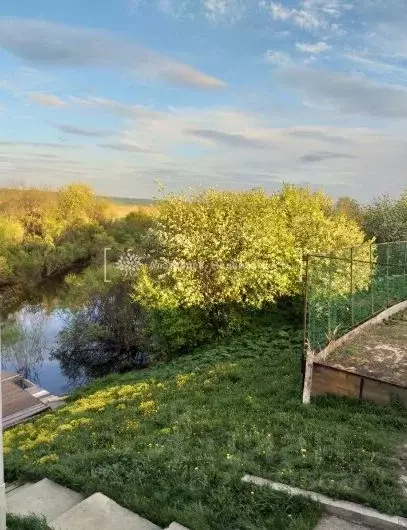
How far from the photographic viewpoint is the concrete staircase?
12.4 feet

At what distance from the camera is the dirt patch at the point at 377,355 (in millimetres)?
6965

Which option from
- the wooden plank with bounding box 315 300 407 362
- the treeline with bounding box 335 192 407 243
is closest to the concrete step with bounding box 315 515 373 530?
the wooden plank with bounding box 315 300 407 362

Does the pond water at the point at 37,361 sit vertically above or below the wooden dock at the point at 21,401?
below

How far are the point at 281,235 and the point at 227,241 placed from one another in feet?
6.87

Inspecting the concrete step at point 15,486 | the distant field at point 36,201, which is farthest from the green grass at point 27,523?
the distant field at point 36,201

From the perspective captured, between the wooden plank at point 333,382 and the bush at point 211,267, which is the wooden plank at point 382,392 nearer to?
the wooden plank at point 333,382

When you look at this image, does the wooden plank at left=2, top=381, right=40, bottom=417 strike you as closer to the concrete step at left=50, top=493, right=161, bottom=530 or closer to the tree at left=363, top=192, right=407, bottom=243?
the concrete step at left=50, top=493, right=161, bottom=530

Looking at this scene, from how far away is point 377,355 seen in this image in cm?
783

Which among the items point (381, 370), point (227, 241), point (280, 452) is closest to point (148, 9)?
point (227, 241)

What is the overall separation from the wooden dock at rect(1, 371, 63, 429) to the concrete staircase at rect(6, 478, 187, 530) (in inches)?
251

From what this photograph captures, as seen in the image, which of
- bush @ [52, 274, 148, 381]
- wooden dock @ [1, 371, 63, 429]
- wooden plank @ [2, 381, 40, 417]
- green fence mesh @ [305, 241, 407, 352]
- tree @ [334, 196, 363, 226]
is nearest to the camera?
green fence mesh @ [305, 241, 407, 352]

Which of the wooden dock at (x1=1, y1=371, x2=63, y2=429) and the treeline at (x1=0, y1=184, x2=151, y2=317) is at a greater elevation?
the treeline at (x1=0, y1=184, x2=151, y2=317)

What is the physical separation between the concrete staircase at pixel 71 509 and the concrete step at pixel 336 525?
3.77 feet

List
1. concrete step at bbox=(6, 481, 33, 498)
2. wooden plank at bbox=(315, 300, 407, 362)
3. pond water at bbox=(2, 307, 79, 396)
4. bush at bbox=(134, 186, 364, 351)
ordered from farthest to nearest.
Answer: pond water at bbox=(2, 307, 79, 396) → bush at bbox=(134, 186, 364, 351) → wooden plank at bbox=(315, 300, 407, 362) → concrete step at bbox=(6, 481, 33, 498)
